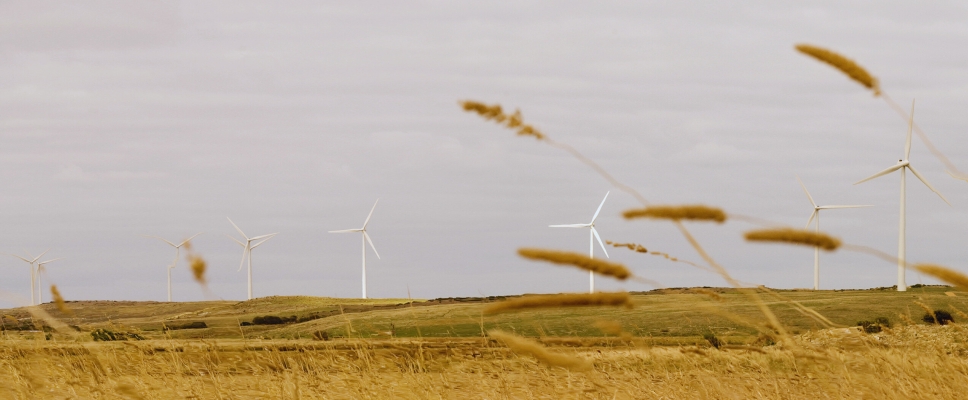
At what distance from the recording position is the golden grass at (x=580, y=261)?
3.79 meters

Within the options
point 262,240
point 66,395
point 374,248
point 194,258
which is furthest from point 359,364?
point 262,240

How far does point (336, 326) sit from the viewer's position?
51812 mm

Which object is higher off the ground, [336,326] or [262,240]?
[262,240]

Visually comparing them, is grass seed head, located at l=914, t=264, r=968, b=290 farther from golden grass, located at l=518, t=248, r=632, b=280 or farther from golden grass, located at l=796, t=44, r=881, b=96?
golden grass, located at l=518, t=248, r=632, b=280

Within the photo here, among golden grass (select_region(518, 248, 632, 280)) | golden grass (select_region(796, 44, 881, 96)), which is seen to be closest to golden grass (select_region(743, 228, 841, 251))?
golden grass (select_region(518, 248, 632, 280))

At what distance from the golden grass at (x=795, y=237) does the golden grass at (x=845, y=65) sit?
0.96 meters

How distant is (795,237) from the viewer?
3.77 metres

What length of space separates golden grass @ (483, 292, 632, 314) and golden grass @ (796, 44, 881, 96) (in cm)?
159

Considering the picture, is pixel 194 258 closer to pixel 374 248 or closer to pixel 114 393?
pixel 114 393

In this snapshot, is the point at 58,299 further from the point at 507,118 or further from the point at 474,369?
the point at 474,369

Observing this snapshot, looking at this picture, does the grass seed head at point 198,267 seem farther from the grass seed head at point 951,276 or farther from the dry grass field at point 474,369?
the grass seed head at point 951,276

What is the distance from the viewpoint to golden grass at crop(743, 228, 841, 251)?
12.1 ft

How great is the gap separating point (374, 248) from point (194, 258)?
230 feet

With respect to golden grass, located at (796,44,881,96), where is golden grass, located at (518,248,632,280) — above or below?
below
